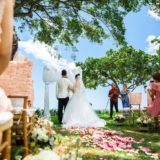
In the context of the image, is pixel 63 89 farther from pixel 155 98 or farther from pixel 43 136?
pixel 43 136

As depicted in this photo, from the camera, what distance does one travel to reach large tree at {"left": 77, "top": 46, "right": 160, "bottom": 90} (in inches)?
1707

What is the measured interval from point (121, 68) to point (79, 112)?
27.0 m

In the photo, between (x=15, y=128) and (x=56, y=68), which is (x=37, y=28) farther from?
(x=15, y=128)

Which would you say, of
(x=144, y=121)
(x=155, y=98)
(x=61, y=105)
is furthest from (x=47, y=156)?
(x=61, y=105)

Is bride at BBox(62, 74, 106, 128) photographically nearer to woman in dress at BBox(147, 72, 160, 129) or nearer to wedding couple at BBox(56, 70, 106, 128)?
wedding couple at BBox(56, 70, 106, 128)

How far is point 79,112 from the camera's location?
17234 millimetres

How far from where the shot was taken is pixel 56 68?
18.3m

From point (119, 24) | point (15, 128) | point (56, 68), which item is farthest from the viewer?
point (119, 24)

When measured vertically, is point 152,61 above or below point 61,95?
above

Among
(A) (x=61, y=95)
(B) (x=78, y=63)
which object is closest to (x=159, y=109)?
(A) (x=61, y=95)

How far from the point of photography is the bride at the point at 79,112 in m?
16.9

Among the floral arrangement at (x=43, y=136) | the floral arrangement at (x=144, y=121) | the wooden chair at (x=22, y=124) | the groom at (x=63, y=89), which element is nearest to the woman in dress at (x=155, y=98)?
the floral arrangement at (x=144, y=121)

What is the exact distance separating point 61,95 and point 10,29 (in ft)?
50.5

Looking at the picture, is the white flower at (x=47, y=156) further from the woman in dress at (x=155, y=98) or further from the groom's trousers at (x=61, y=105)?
the groom's trousers at (x=61, y=105)
